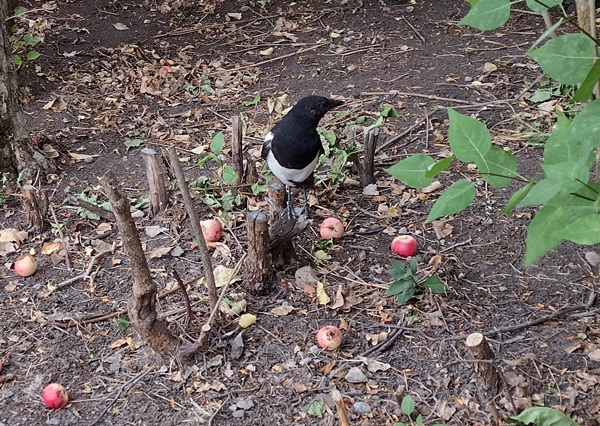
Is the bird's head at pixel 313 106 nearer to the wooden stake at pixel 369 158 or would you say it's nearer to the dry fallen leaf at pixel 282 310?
the wooden stake at pixel 369 158

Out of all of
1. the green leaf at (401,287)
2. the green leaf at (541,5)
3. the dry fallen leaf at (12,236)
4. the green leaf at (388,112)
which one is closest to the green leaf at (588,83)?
the green leaf at (541,5)

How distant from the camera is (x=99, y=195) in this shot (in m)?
4.03

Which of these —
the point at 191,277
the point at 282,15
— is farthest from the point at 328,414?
the point at 282,15

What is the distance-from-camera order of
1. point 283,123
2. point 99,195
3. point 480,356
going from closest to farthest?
point 480,356
point 283,123
point 99,195

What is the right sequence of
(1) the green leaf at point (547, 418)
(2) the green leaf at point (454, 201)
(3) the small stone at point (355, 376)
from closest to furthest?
(2) the green leaf at point (454, 201) → (1) the green leaf at point (547, 418) → (3) the small stone at point (355, 376)

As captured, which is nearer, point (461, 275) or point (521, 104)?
point (461, 275)

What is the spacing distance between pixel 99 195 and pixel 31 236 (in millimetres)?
546

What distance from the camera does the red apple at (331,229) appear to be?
3.48m

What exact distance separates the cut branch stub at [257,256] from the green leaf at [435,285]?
764mm

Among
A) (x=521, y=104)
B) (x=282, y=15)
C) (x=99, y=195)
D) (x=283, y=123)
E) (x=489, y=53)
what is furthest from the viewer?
(x=282, y=15)

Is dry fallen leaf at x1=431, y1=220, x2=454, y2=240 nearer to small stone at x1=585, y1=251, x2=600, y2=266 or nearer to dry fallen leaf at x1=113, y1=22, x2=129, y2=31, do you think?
small stone at x1=585, y1=251, x2=600, y2=266

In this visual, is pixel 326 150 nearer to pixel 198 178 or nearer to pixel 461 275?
pixel 198 178

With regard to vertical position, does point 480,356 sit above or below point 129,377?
above

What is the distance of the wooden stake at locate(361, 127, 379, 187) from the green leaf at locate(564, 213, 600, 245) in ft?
8.20
